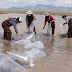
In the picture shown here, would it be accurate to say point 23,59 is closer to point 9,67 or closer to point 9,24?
point 9,67

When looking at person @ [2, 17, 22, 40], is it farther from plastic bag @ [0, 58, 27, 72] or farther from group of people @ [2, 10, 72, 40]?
plastic bag @ [0, 58, 27, 72]

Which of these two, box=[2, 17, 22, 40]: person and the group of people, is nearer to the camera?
box=[2, 17, 22, 40]: person

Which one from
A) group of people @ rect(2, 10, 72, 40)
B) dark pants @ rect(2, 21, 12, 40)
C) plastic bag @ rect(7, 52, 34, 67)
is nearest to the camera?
plastic bag @ rect(7, 52, 34, 67)

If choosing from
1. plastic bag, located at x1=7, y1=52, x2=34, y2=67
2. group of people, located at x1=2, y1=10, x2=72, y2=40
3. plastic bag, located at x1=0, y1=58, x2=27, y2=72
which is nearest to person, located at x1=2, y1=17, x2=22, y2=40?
group of people, located at x1=2, y1=10, x2=72, y2=40

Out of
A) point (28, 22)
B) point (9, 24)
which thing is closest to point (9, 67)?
point (9, 24)

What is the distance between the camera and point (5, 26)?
7.17 m

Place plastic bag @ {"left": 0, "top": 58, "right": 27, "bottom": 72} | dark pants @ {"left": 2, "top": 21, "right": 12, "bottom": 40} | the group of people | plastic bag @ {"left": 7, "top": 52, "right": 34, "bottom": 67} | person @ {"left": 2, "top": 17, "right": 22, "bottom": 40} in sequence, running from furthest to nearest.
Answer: dark pants @ {"left": 2, "top": 21, "right": 12, "bottom": 40} < the group of people < person @ {"left": 2, "top": 17, "right": 22, "bottom": 40} < plastic bag @ {"left": 7, "top": 52, "right": 34, "bottom": 67} < plastic bag @ {"left": 0, "top": 58, "right": 27, "bottom": 72}

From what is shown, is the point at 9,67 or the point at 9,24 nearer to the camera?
the point at 9,67

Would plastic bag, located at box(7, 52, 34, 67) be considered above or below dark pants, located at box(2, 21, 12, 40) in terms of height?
below

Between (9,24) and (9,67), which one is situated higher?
(9,24)

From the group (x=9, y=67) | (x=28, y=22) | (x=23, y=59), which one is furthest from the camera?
(x=28, y=22)

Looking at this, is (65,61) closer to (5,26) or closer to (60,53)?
(60,53)

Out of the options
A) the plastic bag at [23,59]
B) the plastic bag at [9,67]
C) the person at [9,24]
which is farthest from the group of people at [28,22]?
the plastic bag at [9,67]

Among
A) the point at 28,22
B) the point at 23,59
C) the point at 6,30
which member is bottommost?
the point at 23,59
